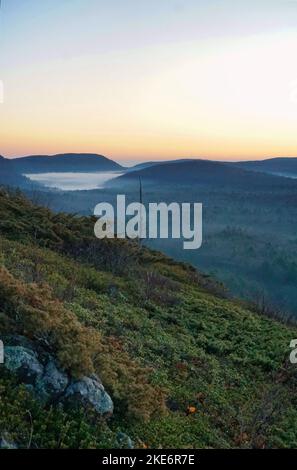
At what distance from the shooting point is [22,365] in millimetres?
6102

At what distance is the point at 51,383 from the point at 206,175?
504 feet

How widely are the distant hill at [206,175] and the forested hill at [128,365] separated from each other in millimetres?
132533

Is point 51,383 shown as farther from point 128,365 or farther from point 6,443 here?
point 128,365

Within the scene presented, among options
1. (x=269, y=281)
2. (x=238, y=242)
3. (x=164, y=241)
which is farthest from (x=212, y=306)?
(x=238, y=242)

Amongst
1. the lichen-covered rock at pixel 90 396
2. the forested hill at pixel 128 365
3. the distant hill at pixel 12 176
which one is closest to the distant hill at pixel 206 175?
the distant hill at pixel 12 176

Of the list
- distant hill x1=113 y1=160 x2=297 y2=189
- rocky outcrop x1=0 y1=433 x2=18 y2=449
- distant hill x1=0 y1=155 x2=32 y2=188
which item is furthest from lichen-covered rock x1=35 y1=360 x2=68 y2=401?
distant hill x1=113 y1=160 x2=297 y2=189

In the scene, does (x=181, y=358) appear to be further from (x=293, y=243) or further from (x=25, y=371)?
(x=293, y=243)

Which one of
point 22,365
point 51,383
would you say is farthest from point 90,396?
point 22,365

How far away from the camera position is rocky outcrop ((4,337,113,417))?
6.05 m

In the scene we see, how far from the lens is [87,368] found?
6391mm

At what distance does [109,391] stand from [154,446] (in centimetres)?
88

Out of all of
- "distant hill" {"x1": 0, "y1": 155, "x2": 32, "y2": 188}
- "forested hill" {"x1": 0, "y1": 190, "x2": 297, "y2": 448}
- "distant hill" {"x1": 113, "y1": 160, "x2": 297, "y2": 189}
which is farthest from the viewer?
"distant hill" {"x1": 113, "y1": 160, "x2": 297, "y2": 189}

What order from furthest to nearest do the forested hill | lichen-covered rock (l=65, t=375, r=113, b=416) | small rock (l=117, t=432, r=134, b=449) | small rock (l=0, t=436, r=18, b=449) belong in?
lichen-covered rock (l=65, t=375, r=113, b=416) → the forested hill → small rock (l=117, t=432, r=134, b=449) → small rock (l=0, t=436, r=18, b=449)

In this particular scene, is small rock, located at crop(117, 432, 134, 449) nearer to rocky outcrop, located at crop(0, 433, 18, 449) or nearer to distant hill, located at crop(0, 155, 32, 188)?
rocky outcrop, located at crop(0, 433, 18, 449)
